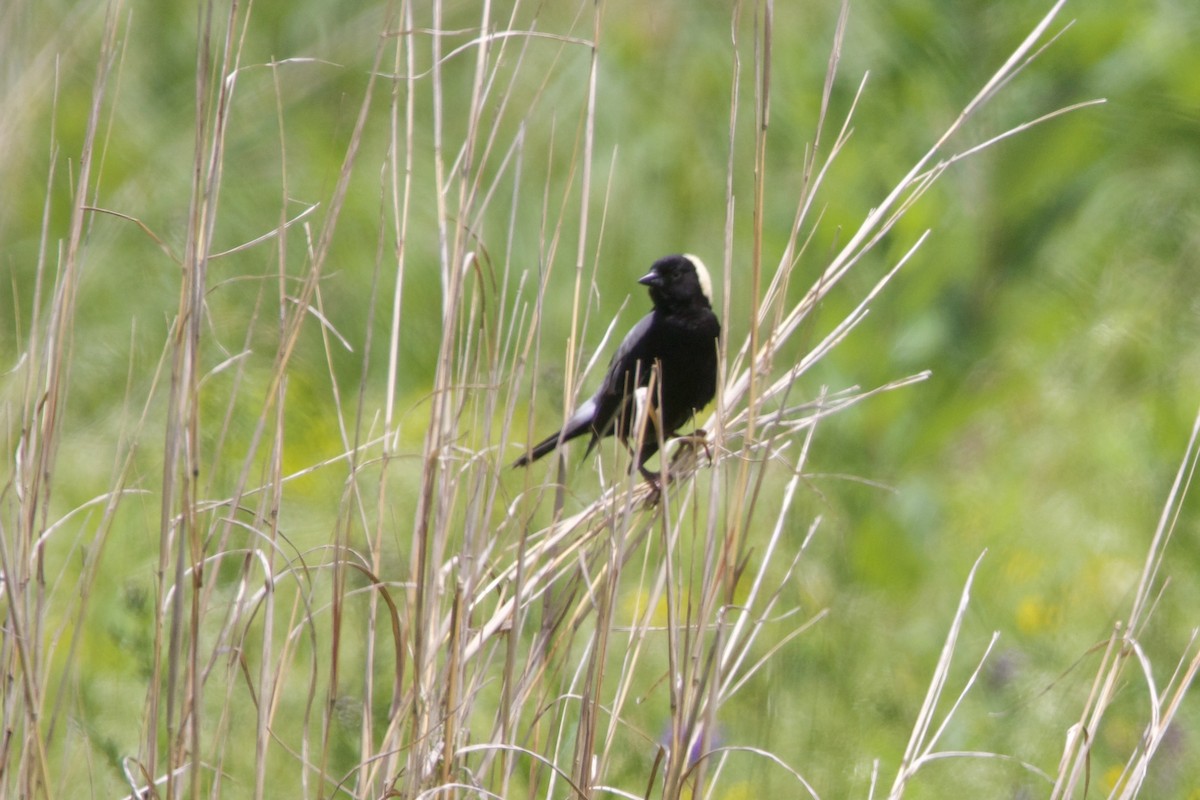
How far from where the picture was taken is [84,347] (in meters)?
3.62

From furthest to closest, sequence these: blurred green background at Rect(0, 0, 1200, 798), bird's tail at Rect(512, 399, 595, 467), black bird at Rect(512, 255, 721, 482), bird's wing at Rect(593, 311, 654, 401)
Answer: blurred green background at Rect(0, 0, 1200, 798) < bird's wing at Rect(593, 311, 654, 401) < black bird at Rect(512, 255, 721, 482) < bird's tail at Rect(512, 399, 595, 467)

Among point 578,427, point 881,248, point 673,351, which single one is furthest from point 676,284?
point 881,248

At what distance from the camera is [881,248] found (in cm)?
352

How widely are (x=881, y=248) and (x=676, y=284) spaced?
36.5 inches

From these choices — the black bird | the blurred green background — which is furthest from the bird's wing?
the blurred green background

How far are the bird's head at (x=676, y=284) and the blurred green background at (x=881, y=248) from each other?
1.28 feet

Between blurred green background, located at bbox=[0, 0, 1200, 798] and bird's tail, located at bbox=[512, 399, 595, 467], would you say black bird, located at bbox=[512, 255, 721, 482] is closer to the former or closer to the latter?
bird's tail, located at bbox=[512, 399, 595, 467]

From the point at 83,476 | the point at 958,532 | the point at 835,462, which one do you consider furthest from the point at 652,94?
the point at 83,476

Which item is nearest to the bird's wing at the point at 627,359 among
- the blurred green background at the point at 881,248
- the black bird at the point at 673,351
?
the black bird at the point at 673,351

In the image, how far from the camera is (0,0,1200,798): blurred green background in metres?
2.99

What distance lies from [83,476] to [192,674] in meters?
2.16

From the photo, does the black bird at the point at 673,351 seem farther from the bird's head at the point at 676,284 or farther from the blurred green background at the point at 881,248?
the blurred green background at the point at 881,248

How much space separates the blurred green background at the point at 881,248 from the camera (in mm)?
2988

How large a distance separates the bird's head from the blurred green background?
1.28ft
